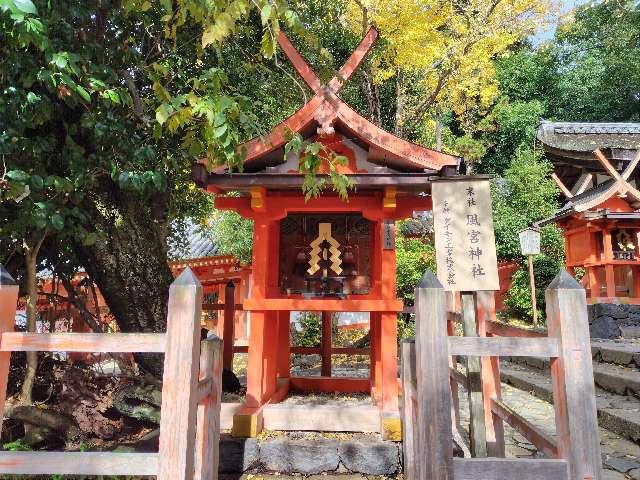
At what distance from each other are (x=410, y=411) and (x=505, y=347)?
1.64 meters

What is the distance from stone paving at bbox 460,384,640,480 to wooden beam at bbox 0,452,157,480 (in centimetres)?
436

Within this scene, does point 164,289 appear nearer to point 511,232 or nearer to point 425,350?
point 425,350

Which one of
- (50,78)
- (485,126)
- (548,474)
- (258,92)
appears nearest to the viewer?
(548,474)

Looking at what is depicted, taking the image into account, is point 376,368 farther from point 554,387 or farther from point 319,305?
point 554,387

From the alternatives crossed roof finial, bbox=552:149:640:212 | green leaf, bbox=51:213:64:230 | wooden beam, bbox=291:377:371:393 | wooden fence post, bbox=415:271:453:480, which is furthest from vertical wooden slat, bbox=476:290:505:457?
crossed roof finial, bbox=552:149:640:212

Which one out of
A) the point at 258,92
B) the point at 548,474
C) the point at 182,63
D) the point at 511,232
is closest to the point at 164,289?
the point at 182,63

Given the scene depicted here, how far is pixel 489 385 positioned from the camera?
4.27m

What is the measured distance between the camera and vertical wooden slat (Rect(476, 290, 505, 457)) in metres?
4.15

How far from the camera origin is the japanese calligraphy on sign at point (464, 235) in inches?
159

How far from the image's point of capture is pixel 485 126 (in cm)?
2211

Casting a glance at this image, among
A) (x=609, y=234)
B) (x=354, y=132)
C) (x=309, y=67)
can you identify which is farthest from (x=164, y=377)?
(x=609, y=234)

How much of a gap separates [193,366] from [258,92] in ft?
20.8

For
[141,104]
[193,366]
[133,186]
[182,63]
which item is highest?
[182,63]

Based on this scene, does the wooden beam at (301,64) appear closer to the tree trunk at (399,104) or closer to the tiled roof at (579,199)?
the tree trunk at (399,104)
